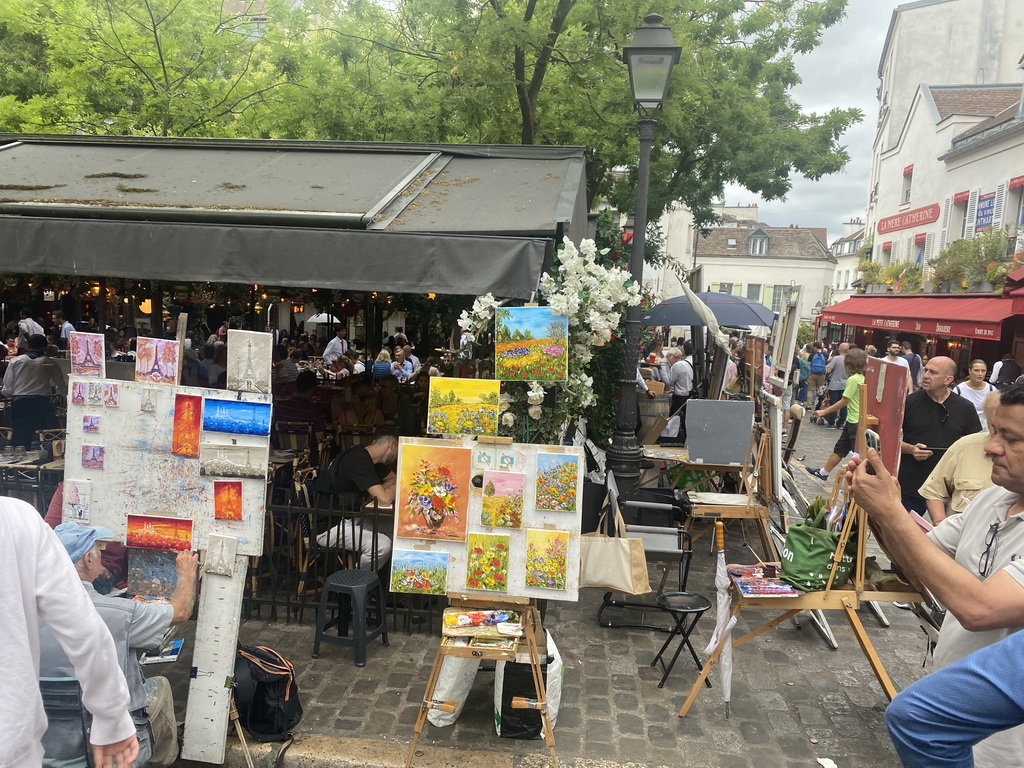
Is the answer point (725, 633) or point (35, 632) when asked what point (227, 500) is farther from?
point (725, 633)

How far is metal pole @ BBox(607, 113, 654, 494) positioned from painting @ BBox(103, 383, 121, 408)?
14.0 ft

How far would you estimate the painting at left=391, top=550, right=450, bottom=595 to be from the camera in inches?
155

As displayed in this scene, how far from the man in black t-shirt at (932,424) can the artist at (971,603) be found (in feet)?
12.5

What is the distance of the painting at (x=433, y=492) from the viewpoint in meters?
3.94

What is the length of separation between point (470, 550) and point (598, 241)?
766 cm

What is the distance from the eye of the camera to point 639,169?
21.0ft

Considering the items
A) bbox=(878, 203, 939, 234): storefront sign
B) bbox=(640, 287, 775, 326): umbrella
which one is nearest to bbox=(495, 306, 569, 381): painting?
bbox=(640, 287, 775, 326): umbrella

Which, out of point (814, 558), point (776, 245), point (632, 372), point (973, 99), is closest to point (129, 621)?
point (814, 558)

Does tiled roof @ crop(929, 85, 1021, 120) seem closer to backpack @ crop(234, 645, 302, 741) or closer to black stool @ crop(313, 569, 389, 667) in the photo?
black stool @ crop(313, 569, 389, 667)

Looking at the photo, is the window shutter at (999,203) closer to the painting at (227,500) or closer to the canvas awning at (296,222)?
Result: the canvas awning at (296,222)

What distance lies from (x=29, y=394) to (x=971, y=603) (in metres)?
9.02

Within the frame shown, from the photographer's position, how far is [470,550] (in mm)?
3918

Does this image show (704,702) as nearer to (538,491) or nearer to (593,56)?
(538,491)

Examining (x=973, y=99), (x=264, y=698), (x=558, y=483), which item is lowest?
(x=264, y=698)
